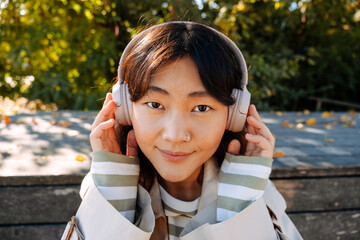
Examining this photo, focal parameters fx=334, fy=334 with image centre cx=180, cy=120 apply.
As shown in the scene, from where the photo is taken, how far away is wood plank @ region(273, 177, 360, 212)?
2.00 m

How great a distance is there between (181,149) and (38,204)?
1.00 meters

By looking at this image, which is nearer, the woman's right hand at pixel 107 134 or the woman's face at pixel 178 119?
the woman's face at pixel 178 119

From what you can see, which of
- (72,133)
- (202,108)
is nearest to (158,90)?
(202,108)

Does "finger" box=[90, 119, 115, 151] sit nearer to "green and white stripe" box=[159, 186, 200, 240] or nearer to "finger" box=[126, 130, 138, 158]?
"finger" box=[126, 130, 138, 158]

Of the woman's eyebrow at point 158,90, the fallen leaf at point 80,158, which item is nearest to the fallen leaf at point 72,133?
the fallen leaf at point 80,158

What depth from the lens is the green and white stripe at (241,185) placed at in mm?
1341

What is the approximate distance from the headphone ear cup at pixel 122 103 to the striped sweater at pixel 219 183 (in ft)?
0.55

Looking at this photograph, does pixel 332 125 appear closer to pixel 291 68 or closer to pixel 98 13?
pixel 291 68

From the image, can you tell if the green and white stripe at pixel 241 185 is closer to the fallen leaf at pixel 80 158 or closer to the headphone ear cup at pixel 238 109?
the headphone ear cup at pixel 238 109

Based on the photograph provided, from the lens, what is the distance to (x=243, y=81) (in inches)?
53.2

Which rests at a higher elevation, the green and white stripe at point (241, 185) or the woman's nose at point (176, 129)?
the woman's nose at point (176, 129)

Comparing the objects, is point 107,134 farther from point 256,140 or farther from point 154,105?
point 256,140

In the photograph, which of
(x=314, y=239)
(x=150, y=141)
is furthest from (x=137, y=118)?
(x=314, y=239)

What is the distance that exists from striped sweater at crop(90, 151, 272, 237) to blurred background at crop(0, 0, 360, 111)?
3934 mm
